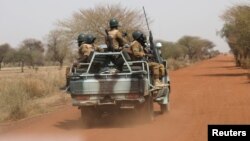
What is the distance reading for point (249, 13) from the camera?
1361 inches

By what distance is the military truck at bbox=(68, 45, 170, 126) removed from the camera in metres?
12.7

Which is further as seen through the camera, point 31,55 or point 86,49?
point 31,55

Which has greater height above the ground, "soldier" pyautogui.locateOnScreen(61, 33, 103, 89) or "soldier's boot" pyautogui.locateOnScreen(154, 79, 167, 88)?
"soldier" pyautogui.locateOnScreen(61, 33, 103, 89)

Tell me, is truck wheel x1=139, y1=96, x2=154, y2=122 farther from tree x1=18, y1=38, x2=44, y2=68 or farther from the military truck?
tree x1=18, y1=38, x2=44, y2=68

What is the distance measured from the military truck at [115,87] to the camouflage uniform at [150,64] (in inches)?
13.0

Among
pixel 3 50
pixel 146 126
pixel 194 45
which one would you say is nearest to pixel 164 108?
pixel 146 126

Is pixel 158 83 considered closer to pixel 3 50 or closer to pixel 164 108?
pixel 164 108

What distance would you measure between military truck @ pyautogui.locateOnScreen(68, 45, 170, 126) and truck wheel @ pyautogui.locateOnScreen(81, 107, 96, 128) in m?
0.04

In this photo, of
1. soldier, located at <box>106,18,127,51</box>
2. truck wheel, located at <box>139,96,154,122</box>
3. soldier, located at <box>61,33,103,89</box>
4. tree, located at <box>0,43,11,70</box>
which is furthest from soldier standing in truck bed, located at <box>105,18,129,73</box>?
tree, located at <box>0,43,11,70</box>

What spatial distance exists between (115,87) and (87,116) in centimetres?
143

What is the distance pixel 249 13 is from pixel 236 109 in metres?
20.4

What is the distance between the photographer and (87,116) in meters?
13.7

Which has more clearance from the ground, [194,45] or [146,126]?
[194,45]

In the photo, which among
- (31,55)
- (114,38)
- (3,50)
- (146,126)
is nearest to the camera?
(146,126)
